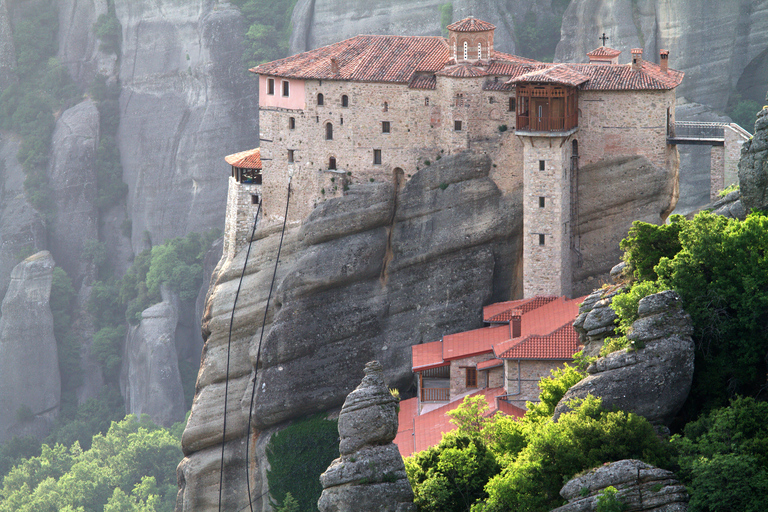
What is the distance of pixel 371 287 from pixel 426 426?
8.40m

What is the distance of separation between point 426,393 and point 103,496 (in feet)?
131

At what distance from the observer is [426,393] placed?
48.9 meters

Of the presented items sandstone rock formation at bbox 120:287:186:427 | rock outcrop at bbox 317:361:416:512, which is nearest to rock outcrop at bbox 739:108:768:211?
rock outcrop at bbox 317:361:416:512

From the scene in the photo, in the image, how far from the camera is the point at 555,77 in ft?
158

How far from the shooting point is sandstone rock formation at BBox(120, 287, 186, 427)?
295ft

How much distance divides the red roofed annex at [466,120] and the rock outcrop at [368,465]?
61.7 feet

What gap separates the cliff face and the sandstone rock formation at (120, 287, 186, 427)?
3705cm

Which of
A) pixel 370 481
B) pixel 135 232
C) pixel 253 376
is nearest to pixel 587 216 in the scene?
pixel 253 376

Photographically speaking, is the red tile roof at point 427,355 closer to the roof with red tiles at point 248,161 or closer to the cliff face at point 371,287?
the cliff face at point 371,287

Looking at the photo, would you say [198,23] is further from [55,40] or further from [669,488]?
[669,488]

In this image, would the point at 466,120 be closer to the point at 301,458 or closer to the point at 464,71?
the point at 464,71

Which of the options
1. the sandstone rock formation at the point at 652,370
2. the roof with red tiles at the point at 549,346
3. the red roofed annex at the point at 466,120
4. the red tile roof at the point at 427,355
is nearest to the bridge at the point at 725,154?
the red roofed annex at the point at 466,120

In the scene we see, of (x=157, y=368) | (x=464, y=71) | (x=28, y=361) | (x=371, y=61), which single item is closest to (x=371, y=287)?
(x=371, y=61)

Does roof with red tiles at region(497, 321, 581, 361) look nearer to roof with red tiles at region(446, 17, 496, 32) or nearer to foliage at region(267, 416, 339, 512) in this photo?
foliage at region(267, 416, 339, 512)
